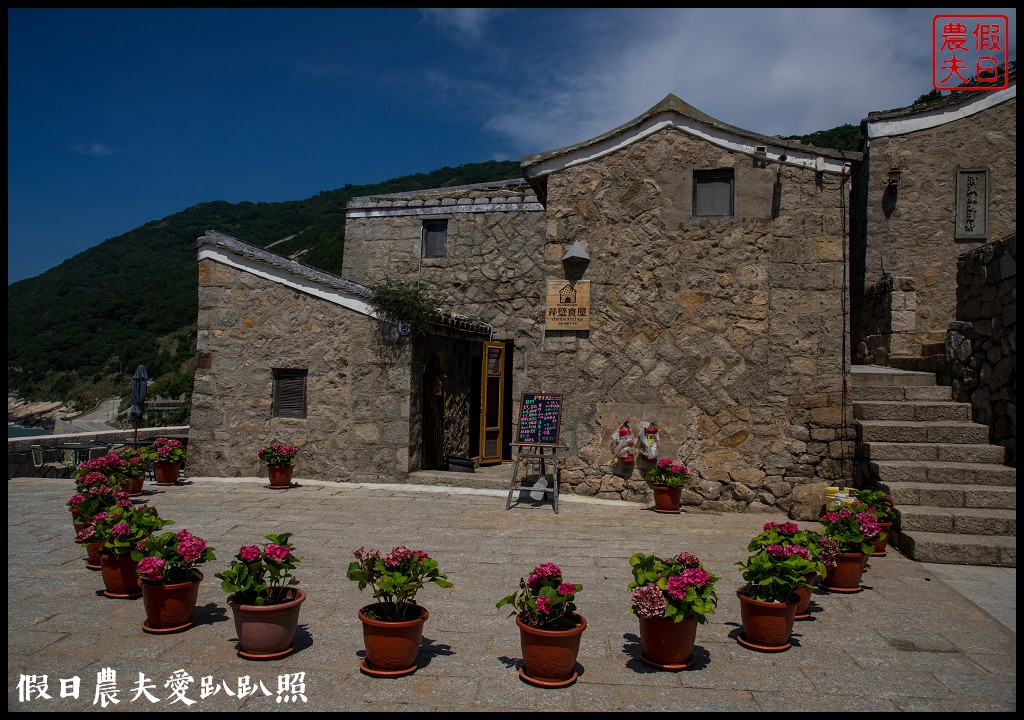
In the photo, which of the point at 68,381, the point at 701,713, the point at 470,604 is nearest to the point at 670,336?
the point at 470,604

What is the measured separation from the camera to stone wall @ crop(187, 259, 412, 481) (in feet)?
35.6

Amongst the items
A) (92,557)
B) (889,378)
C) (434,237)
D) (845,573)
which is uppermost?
(434,237)

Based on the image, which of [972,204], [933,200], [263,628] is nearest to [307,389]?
[263,628]

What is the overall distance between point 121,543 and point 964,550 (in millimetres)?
7176

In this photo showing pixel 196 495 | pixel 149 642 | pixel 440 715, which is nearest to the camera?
pixel 440 715

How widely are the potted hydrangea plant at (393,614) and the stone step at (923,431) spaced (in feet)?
20.6

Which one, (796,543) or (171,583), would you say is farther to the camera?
(796,543)

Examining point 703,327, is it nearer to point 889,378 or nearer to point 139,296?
point 889,378

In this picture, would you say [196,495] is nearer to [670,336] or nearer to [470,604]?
[470,604]

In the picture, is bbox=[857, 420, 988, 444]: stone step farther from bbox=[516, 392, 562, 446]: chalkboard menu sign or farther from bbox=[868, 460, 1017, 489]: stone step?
bbox=[516, 392, 562, 446]: chalkboard menu sign

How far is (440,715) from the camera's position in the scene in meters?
3.51

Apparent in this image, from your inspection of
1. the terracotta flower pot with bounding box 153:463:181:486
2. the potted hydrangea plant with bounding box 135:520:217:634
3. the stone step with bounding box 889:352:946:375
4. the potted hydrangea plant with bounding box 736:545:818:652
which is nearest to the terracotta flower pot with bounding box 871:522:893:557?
the potted hydrangea plant with bounding box 736:545:818:652

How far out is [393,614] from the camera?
4141 millimetres

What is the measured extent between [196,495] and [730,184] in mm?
8316
